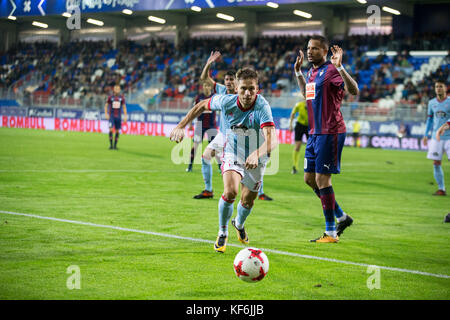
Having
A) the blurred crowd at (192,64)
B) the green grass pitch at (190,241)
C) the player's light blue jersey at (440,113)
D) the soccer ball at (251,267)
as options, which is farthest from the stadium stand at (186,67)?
the soccer ball at (251,267)

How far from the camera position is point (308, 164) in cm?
784

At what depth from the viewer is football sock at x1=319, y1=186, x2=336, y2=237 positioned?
7516 millimetres

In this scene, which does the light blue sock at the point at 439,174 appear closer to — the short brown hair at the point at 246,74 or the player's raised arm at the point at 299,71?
the player's raised arm at the point at 299,71

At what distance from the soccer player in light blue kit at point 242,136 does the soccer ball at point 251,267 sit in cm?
125

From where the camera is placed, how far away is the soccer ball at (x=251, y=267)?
17.5 ft

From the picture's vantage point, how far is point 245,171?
7102mm

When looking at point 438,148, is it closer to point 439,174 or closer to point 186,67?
point 439,174

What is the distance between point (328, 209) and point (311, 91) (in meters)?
1.43

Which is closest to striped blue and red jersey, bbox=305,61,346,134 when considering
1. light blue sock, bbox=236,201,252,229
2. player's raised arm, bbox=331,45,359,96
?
player's raised arm, bbox=331,45,359,96

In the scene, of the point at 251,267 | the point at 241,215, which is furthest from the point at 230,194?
the point at 251,267

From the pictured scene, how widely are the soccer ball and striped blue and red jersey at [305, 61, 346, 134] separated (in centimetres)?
257

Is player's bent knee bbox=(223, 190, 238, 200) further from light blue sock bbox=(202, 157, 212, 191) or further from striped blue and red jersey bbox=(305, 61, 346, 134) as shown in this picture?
light blue sock bbox=(202, 157, 212, 191)
